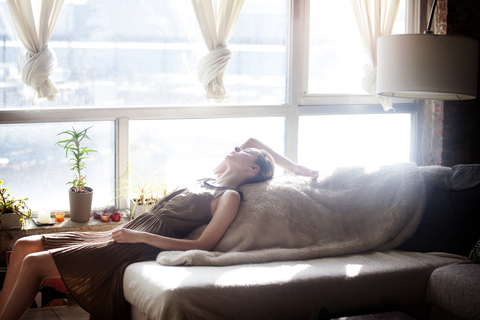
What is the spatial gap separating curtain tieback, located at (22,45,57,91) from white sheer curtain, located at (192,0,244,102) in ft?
3.51

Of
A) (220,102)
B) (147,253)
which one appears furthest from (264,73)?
(147,253)

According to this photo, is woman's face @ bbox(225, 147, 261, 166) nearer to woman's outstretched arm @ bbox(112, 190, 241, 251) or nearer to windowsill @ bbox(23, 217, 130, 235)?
woman's outstretched arm @ bbox(112, 190, 241, 251)

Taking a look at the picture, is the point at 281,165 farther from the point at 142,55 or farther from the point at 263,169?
the point at 142,55

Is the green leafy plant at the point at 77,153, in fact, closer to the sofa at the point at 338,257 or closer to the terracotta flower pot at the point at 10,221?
the terracotta flower pot at the point at 10,221

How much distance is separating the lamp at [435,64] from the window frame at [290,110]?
1.64 metres

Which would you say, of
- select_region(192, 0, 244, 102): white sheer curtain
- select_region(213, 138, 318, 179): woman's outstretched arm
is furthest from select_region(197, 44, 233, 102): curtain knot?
select_region(213, 138, 318, 179): woman's outstretched arm

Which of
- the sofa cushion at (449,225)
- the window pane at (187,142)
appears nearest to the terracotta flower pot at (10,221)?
the window pane at (187,142)

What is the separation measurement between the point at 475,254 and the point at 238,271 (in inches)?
46.2

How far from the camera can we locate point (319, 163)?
398 cm

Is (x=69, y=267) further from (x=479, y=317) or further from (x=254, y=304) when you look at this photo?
(x=479, y=317)

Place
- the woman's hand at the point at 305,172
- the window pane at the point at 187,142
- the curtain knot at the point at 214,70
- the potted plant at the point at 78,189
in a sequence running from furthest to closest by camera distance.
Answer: the window pane at the point at 187,142, the curtain knot at the point at 214,70, the potted plant at the point at 78,189, the woman's hand at the point at 305,172

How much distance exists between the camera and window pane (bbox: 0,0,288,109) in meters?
3.31

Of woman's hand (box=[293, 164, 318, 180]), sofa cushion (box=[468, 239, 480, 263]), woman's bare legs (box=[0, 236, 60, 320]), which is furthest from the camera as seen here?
woman's hand (box=[293, 164, 318, 180])

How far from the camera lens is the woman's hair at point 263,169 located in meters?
2.62
